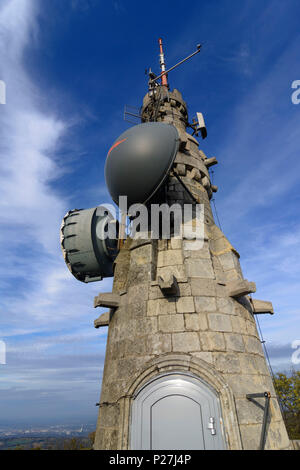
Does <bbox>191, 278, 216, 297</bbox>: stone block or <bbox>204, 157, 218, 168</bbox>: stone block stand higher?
<bbox>204, 157, 218, 168</bbox>: stone block

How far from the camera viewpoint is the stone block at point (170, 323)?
628cm

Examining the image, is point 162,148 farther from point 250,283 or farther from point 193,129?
point 193,129

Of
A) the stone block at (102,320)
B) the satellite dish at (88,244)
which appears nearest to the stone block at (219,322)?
the stone block at (102,320)

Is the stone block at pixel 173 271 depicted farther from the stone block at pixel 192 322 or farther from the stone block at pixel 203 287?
the stone block at pixel 192 322

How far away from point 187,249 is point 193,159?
4.86 metres

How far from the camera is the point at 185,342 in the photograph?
19.9 ft

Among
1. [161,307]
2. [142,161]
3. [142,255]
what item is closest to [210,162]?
[142,161]

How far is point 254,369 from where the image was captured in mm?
6230

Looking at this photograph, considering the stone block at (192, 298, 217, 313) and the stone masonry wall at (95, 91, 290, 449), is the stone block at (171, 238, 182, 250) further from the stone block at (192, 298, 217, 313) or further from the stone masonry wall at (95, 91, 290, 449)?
the stone block at (192, 298, 217, 313)

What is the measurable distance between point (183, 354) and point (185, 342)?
10.7 inches

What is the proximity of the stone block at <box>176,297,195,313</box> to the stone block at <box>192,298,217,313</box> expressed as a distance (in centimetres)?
13

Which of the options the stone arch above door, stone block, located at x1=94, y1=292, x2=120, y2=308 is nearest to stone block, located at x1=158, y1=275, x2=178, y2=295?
the stone arch above door

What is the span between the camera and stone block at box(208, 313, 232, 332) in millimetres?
6329

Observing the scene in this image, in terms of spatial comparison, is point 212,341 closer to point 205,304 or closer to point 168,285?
point 205,304
